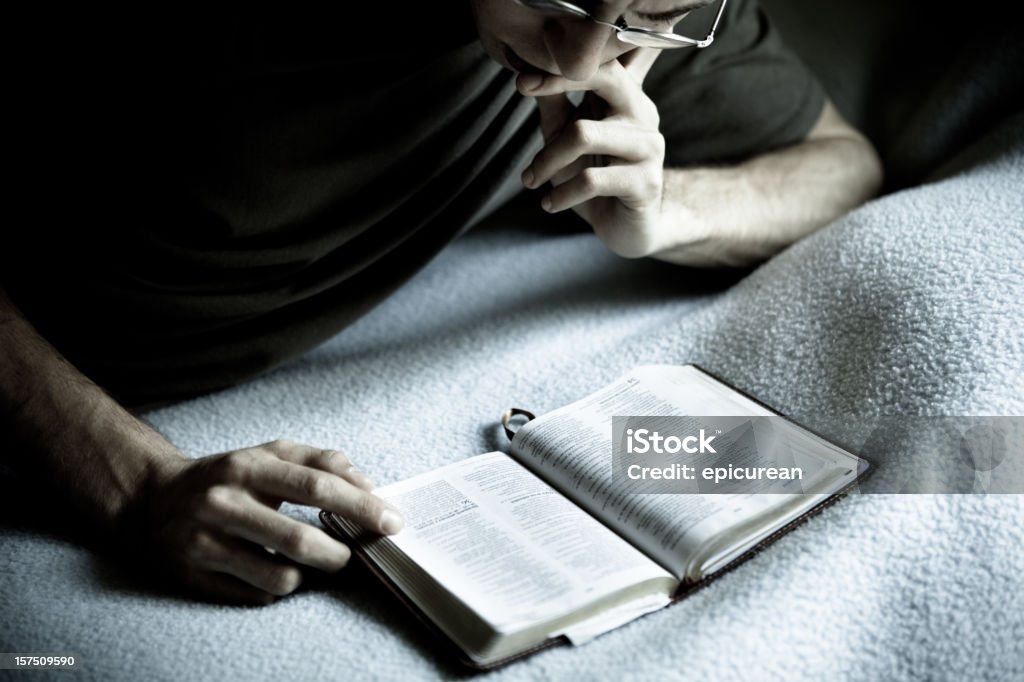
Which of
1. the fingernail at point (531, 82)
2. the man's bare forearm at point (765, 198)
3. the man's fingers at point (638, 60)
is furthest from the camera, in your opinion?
the man's bare forearm at point (765, 198)

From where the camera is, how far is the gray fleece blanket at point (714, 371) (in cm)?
70

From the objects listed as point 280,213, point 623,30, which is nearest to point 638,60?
point 623,30

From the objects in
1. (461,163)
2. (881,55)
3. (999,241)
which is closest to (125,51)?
(461,163)

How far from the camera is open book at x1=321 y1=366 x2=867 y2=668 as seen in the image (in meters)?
0.71

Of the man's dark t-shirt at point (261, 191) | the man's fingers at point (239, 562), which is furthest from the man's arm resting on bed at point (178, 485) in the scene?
the man's dark t-shirt at point (261, 191)

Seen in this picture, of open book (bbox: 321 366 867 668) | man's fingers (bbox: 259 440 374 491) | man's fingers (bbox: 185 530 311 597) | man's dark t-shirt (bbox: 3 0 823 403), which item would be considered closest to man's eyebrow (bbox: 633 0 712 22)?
man's dark t-shirt (bbox: 3 0 823 403)

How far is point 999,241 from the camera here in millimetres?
996

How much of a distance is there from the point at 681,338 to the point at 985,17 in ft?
3.02

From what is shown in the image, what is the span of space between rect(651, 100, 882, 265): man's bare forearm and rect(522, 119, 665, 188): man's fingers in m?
0.19

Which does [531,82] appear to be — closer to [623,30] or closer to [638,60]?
[623,30]

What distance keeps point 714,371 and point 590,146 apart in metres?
0.32

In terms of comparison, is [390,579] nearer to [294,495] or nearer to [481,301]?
[294,495]

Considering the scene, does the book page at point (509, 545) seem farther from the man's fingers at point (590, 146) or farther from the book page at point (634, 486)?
the man's fingers at point (590, 146)

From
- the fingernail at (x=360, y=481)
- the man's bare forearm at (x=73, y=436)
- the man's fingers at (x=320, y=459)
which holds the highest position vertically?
the man's bare forearm at (x=73, y=436)
